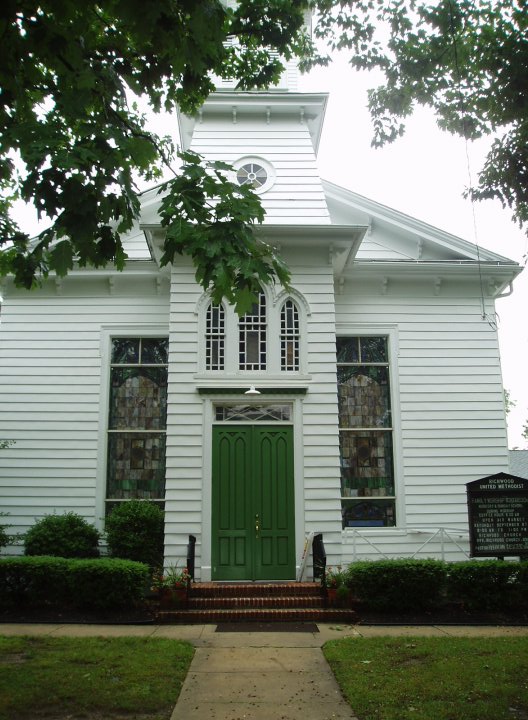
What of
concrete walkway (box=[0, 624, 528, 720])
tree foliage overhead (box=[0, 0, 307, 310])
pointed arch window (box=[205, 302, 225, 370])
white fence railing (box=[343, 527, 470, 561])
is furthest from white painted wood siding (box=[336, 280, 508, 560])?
tree foliage overhead (box=[0, 0, 307, 310])

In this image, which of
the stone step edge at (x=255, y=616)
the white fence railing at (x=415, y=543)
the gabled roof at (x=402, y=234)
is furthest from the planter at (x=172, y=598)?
the gabled roof at (x=402, y=234)

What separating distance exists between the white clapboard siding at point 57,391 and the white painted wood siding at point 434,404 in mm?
4773

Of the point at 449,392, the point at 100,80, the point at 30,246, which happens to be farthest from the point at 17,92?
the point at 449,392

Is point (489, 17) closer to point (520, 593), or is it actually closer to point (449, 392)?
point (449, 392)

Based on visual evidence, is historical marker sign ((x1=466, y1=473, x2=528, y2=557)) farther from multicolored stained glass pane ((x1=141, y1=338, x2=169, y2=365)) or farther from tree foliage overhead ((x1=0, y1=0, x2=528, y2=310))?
multicolored stained glass pane ((x1=141, y1=338, x2=169, y2=365))

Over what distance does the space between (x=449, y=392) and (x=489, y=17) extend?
22.7 feet

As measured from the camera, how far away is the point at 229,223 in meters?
6.27

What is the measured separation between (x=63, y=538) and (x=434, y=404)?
7525 millimetres

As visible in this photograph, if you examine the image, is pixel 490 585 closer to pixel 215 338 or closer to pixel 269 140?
pixel 215 338

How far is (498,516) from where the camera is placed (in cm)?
1055

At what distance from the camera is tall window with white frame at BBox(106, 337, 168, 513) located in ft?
42.0

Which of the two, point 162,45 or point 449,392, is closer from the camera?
point 162,45

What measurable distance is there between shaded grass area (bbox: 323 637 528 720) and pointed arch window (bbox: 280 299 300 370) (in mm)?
5177

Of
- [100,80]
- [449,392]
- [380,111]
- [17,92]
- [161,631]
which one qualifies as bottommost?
[161,631]
